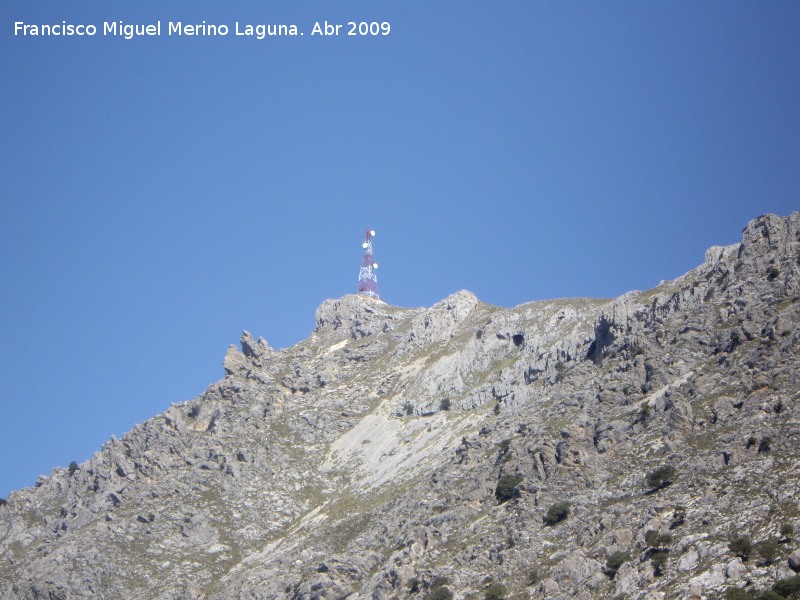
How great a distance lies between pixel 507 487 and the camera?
121125 millimetres

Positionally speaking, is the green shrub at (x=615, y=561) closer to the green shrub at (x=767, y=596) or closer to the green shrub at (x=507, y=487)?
the green shrub at (x=767, y=596)

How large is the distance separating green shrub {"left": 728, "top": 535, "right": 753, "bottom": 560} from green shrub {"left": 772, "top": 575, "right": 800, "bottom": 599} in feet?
16.9

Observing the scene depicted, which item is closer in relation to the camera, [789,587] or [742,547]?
[789,587]

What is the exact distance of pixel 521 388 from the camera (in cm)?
16262

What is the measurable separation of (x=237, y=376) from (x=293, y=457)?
978 inches

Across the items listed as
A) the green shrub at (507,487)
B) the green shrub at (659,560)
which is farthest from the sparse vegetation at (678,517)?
the green shrub at (507,487)

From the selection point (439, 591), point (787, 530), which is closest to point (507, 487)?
point (439, 591)

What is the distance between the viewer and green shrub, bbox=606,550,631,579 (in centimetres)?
9425

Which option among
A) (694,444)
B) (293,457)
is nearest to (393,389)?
(293,457)

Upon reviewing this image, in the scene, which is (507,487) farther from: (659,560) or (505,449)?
(659,560)

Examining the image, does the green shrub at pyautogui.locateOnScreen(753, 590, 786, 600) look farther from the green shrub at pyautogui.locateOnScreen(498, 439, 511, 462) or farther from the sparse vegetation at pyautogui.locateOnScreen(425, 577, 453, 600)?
the green shrub at pyautogui.locateOnScreen(498, 439, 511, 462)

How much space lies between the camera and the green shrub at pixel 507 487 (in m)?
120

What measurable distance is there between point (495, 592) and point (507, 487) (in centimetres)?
2145

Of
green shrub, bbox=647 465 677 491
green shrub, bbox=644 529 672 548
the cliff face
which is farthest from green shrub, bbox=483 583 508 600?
green shrub, bbox=647 465 677 491
